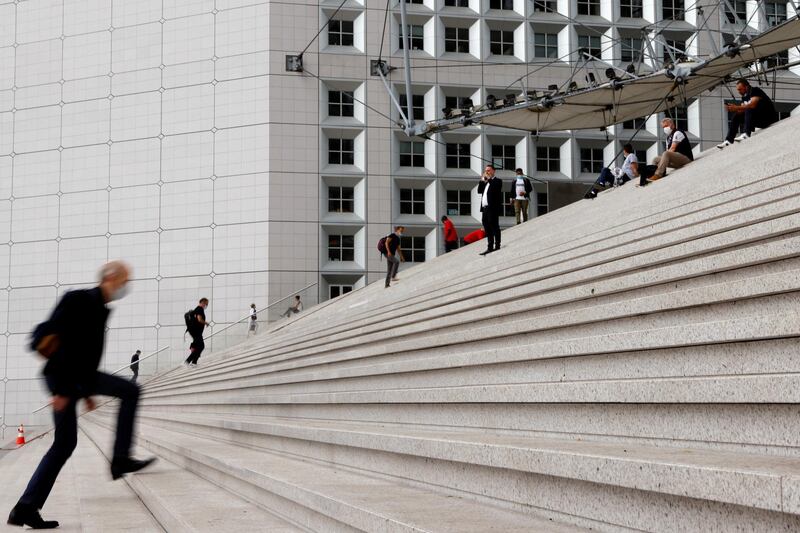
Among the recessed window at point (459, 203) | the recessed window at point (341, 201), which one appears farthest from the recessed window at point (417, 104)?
the recessed window at point (341, 201)

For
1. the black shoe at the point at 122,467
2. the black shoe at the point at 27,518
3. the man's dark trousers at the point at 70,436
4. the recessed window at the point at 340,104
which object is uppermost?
the recessed window at the point at 340,104

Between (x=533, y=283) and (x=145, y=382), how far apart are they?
1653cm

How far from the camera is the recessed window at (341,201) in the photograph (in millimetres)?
28953

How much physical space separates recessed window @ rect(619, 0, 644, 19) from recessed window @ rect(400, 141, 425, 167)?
26.6 ft

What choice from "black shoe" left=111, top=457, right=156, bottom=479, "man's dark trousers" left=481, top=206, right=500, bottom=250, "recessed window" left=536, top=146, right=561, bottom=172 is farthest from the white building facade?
"black shoe" left=111, top=457, right=156, bottom=479

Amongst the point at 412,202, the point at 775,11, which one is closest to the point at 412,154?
the point at 412,202

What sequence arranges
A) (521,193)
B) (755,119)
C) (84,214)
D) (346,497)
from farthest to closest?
1. (84,214)
2. (521,193)
3. (755,119)
4. (346,497)

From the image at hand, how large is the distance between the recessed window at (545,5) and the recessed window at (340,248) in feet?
32.1

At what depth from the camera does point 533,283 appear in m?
9.18

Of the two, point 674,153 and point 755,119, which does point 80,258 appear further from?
point 755,119

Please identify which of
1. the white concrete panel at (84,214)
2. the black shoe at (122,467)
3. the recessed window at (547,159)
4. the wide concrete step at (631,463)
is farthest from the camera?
the white concrete panel at (84,214)

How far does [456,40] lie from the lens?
97.7 ft

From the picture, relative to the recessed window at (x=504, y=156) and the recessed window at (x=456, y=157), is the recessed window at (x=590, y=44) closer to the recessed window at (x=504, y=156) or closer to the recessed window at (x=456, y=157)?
the recessed window at (x=504, y=156)

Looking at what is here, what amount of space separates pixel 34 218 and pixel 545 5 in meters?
18.5
